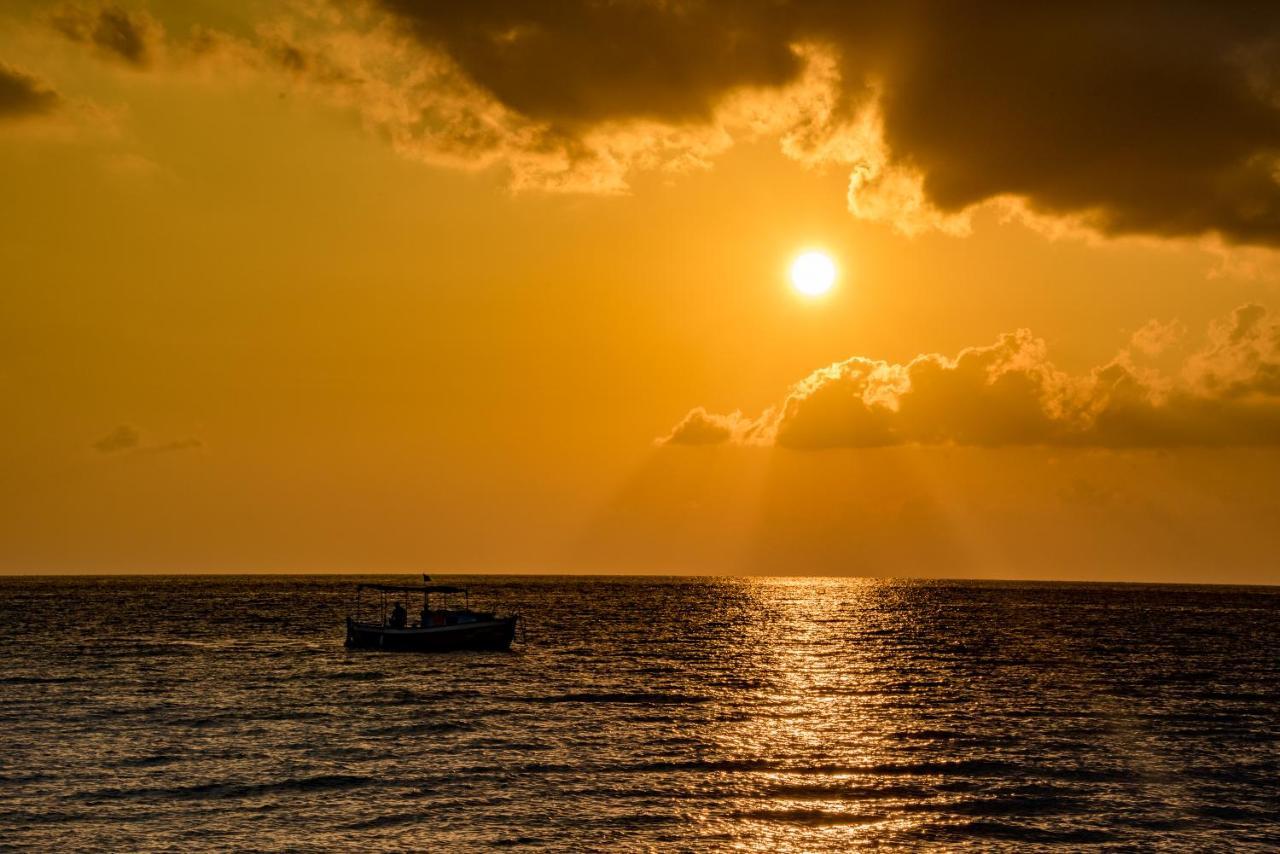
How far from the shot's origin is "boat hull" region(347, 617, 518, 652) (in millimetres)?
90875

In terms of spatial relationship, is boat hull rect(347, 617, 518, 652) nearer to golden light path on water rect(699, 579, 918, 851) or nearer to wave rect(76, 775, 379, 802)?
golden light path on water rect(699, 579, 918, 851)

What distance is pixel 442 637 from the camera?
91.2m

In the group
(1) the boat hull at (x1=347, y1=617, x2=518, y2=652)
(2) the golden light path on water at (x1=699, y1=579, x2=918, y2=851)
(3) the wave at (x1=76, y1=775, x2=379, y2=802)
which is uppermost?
(1) the boat hull at (x1=347, y1=617, x2=518, y2=652)

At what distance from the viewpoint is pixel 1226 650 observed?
112 meters

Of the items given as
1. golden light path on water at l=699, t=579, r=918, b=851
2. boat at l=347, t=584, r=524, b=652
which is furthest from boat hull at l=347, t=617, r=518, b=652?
golden light path on water at l=699, t=579, r=918, b=851

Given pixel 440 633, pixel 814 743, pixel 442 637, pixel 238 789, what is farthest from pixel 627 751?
pixel 442 637

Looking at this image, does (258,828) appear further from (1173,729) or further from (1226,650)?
(1226,650)

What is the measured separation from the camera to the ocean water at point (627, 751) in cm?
3441

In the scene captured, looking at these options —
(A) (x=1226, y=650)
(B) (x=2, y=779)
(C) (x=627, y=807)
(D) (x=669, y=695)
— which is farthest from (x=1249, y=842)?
(A) (x=1226, y=650)

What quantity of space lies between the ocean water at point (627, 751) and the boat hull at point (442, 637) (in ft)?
5.17

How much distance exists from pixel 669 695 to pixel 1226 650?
73483 mm

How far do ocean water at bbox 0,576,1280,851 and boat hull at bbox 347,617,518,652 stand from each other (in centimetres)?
157

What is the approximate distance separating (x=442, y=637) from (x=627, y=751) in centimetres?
4730

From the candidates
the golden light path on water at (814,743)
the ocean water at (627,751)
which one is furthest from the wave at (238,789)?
the golden light path on water at (814,743)
